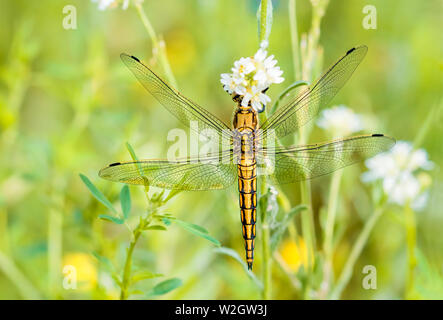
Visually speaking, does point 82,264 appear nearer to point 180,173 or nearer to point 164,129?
Result: point 164,129

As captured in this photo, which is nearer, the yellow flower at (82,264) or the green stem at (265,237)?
the green stem at (265,237)

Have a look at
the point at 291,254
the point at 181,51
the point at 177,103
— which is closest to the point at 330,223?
the point at 177,103

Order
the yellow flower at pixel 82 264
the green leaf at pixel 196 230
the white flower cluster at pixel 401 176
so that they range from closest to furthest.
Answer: the green leaf at pixel 196 230 → the white flower cluster at pixel 401 176 → the yellow flower at pixel 82 264

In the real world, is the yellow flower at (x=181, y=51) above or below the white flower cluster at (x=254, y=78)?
above

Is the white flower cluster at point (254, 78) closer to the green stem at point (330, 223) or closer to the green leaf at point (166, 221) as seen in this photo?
the green leaf at point (166, 221)

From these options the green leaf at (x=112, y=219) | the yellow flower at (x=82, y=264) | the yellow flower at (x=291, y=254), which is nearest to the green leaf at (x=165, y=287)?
the green leaf at (x=112, y=219)

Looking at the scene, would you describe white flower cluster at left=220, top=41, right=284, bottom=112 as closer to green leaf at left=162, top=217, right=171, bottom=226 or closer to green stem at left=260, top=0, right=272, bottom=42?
green stem at left=260, top=0, right=272, bottom=42

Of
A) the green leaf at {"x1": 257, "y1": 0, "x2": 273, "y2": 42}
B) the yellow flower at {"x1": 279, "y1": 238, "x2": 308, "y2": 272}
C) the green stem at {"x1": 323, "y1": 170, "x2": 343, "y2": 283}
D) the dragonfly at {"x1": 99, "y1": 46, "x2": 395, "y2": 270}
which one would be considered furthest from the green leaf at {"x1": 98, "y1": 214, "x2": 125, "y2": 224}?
the yellow flower at {"x1": 279, "y1": 238, "x2": 308, "y2": 272}
